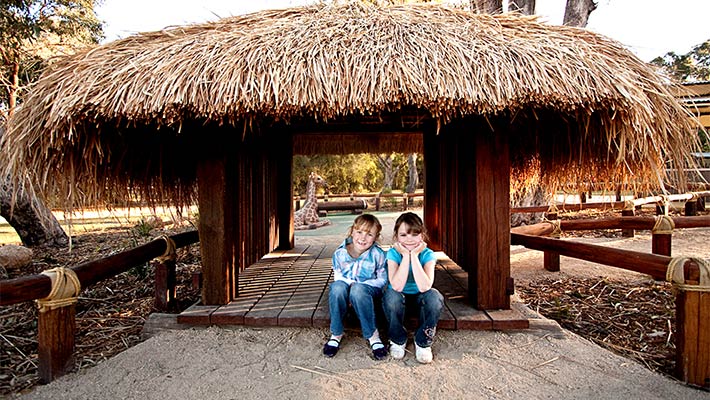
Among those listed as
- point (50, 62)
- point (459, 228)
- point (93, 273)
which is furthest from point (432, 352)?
point (50, 62)

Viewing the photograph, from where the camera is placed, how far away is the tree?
6.10 meters

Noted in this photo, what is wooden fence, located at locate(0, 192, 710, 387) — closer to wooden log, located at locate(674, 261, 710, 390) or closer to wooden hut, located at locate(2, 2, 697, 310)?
wooden log, located at locate(674, 261, 710, 390)

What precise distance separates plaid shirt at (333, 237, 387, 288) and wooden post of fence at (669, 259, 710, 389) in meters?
1.77

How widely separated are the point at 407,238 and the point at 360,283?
1.50 feet

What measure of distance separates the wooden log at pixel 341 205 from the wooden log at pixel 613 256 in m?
10.8

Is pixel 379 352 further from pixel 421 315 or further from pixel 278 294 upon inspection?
pixel 278 294

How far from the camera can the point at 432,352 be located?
254 cm

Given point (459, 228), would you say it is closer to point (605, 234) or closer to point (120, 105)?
point (120, 105)

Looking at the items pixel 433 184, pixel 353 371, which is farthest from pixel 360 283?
pixel 433 184

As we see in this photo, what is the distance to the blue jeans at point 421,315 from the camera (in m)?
2.46

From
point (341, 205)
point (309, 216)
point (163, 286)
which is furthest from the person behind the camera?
point (341, 205)

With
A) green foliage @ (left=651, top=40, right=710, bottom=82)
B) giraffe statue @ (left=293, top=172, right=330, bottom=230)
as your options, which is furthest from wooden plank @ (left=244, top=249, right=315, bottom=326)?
green foliage @ (left=651, top=40, right=710, bottom=82)

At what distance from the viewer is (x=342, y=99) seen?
2.43 meters

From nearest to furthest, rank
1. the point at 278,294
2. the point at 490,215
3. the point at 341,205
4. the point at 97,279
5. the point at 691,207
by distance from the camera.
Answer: the point at 97,279 → the point at 490,215 → the point at 278,294 → the point at 691,207 → the point at 341,205
